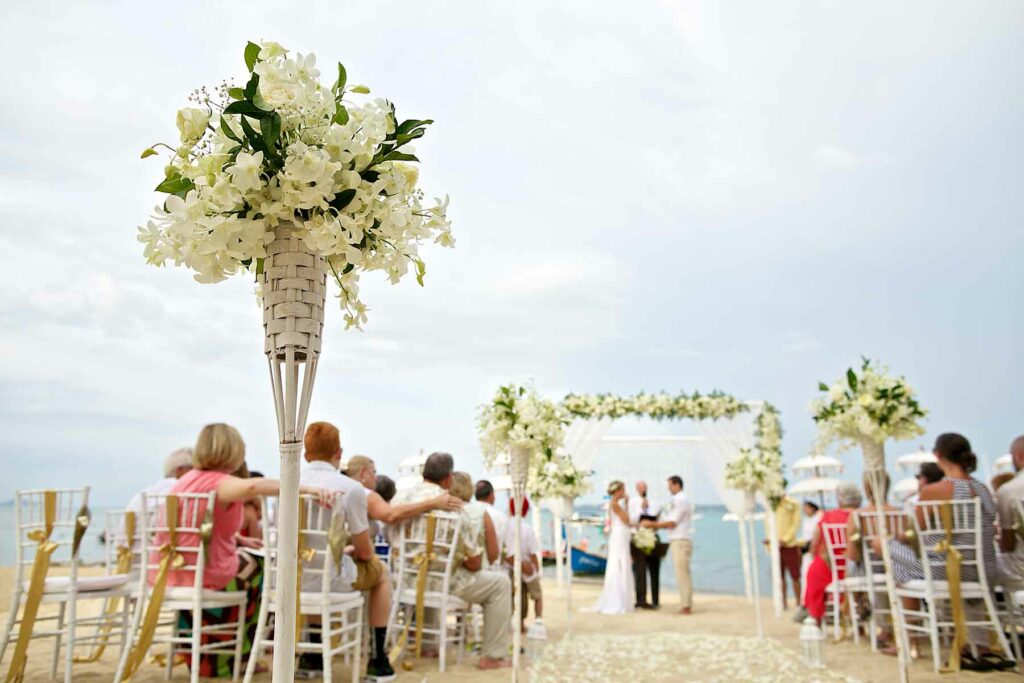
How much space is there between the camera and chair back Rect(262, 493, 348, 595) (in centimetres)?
388

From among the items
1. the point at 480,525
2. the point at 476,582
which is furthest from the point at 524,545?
the point at 476,582

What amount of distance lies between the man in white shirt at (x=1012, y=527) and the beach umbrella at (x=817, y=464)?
567 centimetres

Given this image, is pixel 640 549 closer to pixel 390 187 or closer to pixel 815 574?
pixel 815 574

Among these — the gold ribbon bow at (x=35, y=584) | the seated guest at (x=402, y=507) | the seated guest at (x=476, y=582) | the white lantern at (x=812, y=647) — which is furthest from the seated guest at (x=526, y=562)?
the gold ribbon bow at (x=35, y=584)

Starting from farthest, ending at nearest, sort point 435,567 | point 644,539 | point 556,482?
point 644,539 < point 556,482 < point 435,567

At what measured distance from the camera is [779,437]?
1016 cm

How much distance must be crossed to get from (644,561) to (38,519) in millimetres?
7610

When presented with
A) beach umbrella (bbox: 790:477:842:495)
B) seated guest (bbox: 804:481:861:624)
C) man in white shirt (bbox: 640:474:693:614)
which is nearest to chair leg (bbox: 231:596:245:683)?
seated guest (bbox: 804:481:861:624)

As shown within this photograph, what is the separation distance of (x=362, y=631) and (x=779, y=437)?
24.2 ft

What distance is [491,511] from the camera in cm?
582

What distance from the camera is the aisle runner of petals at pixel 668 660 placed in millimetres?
4969

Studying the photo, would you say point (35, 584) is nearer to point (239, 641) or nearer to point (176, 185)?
point (239, 641)

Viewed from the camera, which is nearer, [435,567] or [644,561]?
[435,567]

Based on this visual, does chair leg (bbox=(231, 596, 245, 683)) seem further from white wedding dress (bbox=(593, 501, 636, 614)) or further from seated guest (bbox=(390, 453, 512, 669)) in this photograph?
white wedding dress (bbox=(593, 501, 636, 614))
